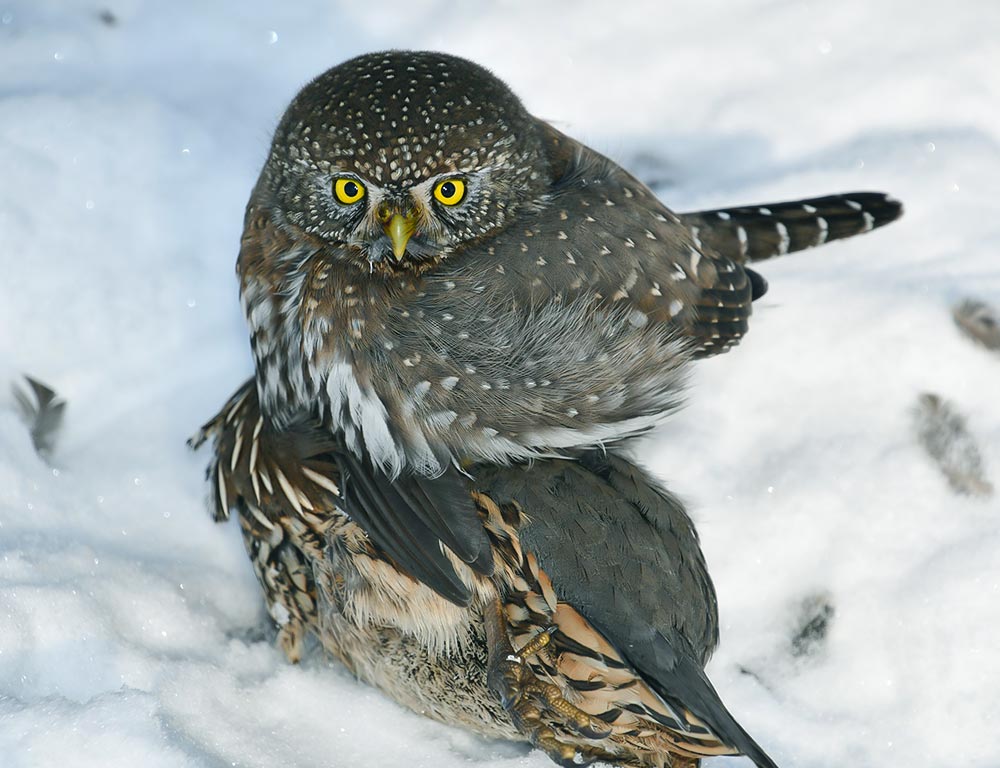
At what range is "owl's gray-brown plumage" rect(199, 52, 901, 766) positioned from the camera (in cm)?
216

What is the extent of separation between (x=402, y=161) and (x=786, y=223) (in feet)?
4.04

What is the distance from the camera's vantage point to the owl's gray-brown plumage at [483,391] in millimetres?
2160

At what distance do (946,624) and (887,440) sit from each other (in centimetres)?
53

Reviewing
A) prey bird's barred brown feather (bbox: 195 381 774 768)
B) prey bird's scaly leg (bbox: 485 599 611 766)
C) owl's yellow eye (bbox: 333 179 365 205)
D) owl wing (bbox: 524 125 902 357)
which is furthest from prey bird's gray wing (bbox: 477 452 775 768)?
owl's yellow eye (bbox: 333 179 365 205)

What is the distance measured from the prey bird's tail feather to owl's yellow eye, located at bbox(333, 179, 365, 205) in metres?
0.96

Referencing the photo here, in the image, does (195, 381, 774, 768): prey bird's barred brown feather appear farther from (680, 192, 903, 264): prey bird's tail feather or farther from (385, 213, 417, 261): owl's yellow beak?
(680, 192, 903, 264): prey bird's tail feather

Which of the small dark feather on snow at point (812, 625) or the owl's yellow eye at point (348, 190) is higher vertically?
the owl's yellow eye at point (348, 190)

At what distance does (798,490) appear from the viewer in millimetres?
2947

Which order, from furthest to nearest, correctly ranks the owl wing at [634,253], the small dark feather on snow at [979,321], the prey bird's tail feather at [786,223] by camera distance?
the small dark feather on snow at [979,321]
the prey bird's tail feather at [786,223]
the owl wing at [634,253]

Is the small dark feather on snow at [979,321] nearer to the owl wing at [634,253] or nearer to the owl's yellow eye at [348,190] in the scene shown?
the owl wing at [634,253]

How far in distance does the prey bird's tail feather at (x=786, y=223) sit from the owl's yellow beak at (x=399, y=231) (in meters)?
0.90

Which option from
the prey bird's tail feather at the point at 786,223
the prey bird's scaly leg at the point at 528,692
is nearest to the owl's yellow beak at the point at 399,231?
the prey bird's scaly leg at the point at 528,692

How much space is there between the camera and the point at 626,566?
2219 mm

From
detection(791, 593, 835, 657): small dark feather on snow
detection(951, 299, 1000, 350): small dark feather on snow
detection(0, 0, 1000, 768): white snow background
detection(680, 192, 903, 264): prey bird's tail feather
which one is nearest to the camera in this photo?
detection(0, 0, 1000, 768): white snow background
